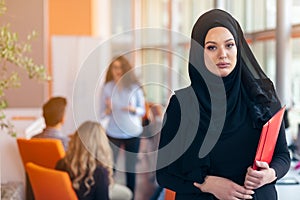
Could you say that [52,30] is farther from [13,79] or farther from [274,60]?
[13,79]

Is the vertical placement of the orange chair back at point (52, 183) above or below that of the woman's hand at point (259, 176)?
below

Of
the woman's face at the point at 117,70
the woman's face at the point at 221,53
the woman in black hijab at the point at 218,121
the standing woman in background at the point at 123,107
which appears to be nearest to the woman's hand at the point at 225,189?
the woman in black hijab at the point at 218,121

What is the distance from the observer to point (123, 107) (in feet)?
15.1

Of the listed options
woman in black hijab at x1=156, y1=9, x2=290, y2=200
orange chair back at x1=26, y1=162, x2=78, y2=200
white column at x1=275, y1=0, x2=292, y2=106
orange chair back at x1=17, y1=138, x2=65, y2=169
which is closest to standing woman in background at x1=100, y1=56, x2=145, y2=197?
orange chair back at x1=17, y1=138, x2=65, y2=169

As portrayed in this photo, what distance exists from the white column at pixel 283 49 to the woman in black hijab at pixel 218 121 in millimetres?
2410

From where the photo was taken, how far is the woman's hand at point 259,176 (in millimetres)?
1525

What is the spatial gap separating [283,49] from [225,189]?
260cm

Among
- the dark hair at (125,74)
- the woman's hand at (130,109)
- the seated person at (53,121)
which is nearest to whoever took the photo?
the seated person at (53,121)

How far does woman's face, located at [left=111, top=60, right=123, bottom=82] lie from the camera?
16.6 feet

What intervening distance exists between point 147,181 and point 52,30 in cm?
232

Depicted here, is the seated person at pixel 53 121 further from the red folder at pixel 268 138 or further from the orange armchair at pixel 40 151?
the red folder at pixel 268 138

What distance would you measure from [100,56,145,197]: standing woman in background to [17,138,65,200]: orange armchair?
38.0 inches

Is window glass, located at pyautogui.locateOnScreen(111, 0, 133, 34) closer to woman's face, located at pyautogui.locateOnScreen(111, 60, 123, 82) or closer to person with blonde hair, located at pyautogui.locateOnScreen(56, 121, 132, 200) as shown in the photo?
woman's face, located at pyautogui.locateOnScreen(111, 60, 123, 82)

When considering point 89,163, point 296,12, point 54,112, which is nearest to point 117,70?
point 54,112
